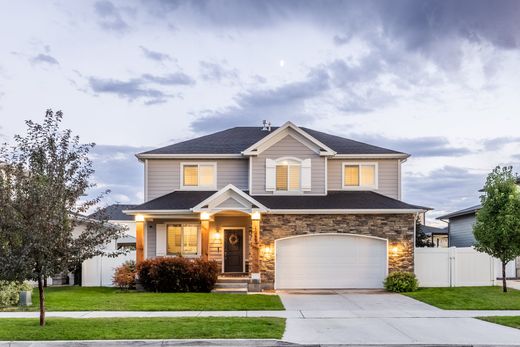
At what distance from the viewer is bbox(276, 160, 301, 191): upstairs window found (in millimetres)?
26703

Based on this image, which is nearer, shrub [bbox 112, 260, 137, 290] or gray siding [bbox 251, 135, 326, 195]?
shrub [bbox 112, 260, 137, 290]

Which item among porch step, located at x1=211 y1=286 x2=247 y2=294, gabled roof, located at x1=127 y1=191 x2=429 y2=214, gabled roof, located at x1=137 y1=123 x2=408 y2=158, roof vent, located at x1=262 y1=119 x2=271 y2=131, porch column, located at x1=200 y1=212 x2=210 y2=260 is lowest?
porch step, located at x1=211 y1=286 x2=247 y2=294

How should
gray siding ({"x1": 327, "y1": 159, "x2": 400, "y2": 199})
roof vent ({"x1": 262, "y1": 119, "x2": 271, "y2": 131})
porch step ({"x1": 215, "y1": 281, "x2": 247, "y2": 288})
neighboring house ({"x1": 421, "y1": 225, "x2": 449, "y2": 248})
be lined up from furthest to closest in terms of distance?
neighboring house ({"x1": 421, "y1": 225, "x2": 449, "y2": 248}) < roof vent ({"x1": 262, "y1": 119, "x2": 271, "y2": 131}) < gray siding ({"x1": 327, "y1": 159, "x2": 400, "y2": 199}) < porch step ({"x1": 215, "y1": 281, "x2": 247, "y2": 288})

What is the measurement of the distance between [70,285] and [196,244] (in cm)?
637

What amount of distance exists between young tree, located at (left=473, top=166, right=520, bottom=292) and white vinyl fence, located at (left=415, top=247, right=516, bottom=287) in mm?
2425

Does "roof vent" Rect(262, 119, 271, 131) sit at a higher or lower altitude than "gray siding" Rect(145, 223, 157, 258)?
higher

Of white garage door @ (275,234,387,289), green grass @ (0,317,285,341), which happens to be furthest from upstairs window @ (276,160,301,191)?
green grass @ (0,317,285,341)

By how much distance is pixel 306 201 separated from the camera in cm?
2556

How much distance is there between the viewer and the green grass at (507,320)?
14.1m

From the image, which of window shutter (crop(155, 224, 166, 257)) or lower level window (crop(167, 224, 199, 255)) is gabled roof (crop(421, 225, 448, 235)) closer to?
lower level window (crop(167, 224, 199, 255))

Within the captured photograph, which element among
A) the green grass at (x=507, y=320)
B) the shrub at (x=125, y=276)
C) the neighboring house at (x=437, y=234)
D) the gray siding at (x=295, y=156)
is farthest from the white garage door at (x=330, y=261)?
the neighboring house at (x=437, y=234)

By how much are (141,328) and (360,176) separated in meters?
16.8

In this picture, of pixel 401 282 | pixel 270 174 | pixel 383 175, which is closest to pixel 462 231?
pixel 383 175

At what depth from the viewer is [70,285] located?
2720 centimetres
